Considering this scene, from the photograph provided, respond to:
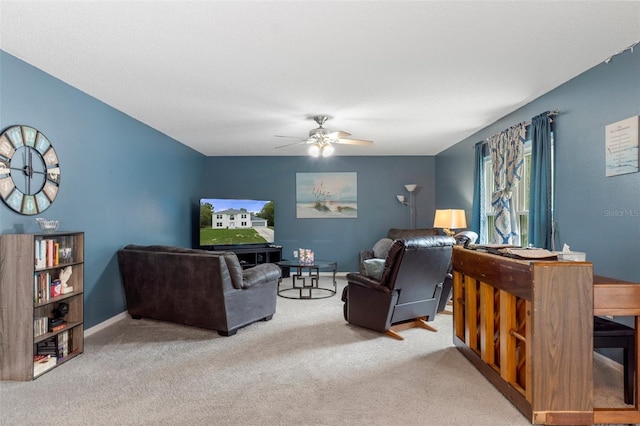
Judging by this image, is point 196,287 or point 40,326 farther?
point 196,287

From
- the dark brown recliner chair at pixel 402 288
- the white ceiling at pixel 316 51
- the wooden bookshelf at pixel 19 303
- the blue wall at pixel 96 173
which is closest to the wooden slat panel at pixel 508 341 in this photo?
the dark brown recliner chair at pixel 402 288

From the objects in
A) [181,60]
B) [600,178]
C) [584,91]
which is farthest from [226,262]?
[584,91]

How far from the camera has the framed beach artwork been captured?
7410 mm

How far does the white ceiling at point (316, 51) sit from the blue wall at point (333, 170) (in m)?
2.93

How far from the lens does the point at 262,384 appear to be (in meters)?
2.63

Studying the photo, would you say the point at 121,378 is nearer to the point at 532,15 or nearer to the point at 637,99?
the point at 532,15

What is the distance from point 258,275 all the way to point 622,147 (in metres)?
3.44

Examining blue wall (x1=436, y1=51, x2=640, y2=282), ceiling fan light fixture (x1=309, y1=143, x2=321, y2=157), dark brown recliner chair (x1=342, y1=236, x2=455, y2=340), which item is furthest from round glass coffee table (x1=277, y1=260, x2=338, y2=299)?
blue wall (x1=436, y1=51, x2=640, y2=282)

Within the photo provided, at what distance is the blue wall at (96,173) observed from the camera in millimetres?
2943

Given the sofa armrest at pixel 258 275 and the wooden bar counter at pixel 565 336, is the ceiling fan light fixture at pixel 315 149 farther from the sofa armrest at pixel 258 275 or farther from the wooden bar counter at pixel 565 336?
the wooden bar counter at pixel 565 336

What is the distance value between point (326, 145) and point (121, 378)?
334 centimetres

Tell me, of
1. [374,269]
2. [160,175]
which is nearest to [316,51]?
[374,269]

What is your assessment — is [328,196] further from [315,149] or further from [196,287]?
[196,287]

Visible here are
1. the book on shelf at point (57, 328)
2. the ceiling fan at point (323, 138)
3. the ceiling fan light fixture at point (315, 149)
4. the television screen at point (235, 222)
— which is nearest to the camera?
the book on shelf at point (57, 328)
